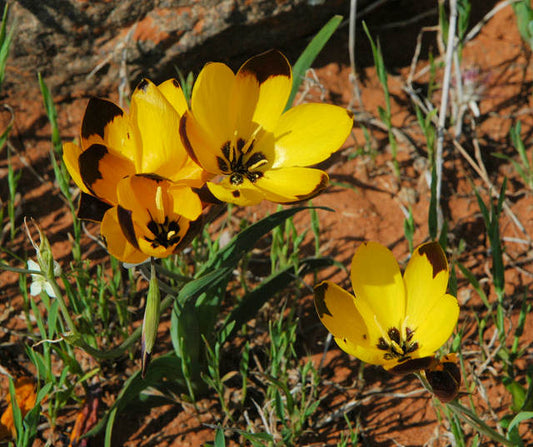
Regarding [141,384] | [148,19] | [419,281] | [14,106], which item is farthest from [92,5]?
[419,281]

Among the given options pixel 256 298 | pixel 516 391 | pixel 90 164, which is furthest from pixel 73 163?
pixel 516 391

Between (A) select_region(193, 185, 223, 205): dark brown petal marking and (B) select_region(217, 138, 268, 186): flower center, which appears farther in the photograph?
(B) select_region(217, 138, 268, 186): flower center

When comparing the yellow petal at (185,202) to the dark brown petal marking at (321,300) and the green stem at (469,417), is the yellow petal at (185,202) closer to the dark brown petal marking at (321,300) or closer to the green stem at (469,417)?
the dark brown petal marking at (321,300)

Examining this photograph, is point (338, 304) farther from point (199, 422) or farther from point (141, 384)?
point (199, 422)

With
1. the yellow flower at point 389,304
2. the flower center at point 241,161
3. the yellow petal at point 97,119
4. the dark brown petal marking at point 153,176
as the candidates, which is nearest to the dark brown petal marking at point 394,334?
the yellow flower at point 389,304

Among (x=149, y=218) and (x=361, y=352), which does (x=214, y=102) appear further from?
(x=361, y=352)

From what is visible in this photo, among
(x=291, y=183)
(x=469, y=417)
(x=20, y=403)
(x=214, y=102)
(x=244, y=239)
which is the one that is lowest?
(x=469, y=417)

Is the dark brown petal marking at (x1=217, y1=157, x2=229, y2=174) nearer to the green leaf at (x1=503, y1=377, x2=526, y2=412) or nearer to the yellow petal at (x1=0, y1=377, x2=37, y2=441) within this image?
the yellow petal at (x1=0, y1=377, x2=37, y2=441)

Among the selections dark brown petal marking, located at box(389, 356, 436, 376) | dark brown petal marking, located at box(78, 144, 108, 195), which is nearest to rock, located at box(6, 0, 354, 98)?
dark brown petal marking, located at box(78, 144, 108, 195)
